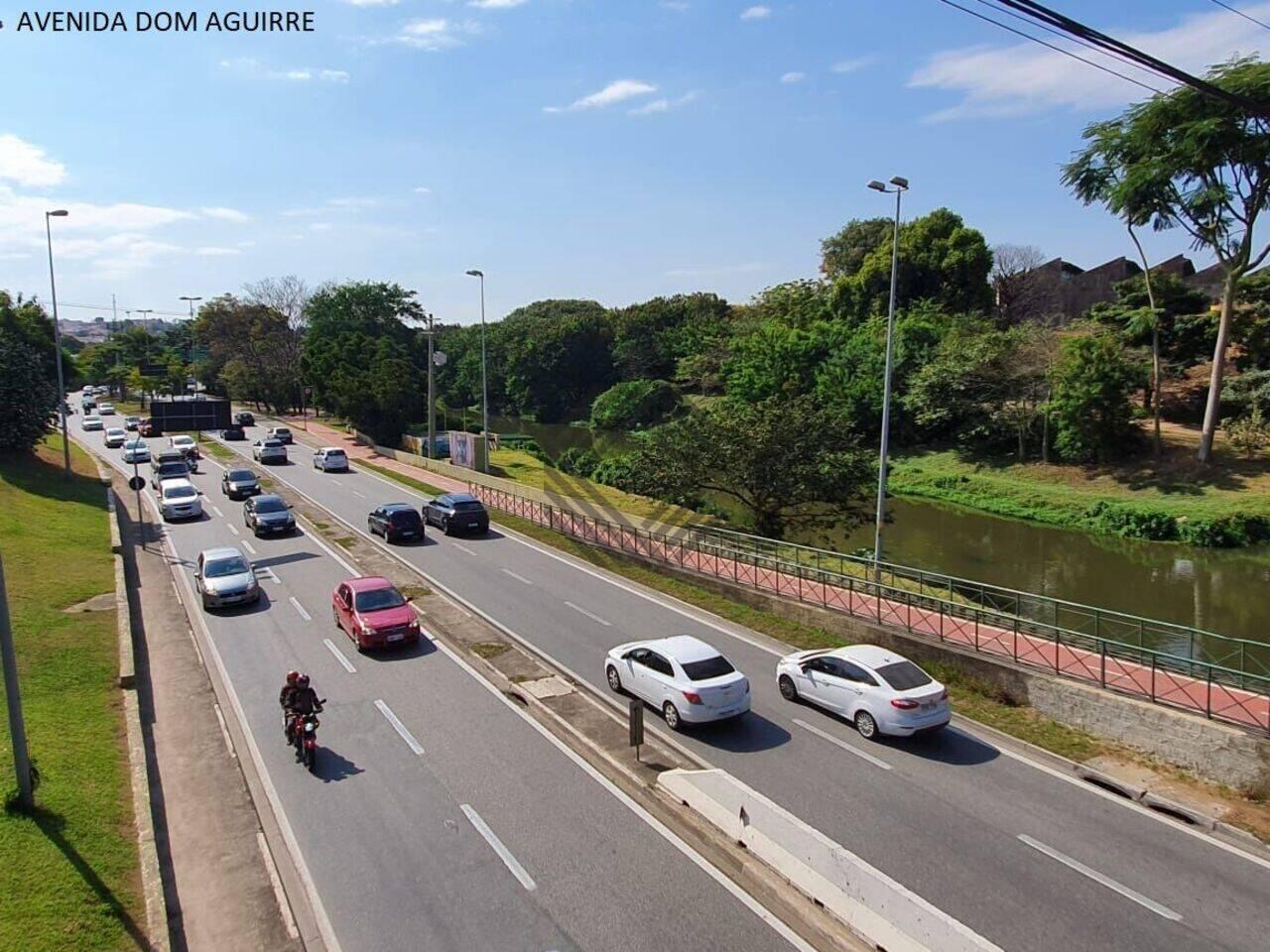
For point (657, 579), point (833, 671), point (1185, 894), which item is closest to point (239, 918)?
point (833, 671)

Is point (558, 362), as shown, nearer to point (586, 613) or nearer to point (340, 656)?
point (586, 613)

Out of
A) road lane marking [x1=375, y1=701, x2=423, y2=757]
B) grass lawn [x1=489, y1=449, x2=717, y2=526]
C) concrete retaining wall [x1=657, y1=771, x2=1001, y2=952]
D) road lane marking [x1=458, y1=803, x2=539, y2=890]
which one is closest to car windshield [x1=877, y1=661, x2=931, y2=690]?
concrete retaining wall [x1=657, y1=771, x2=1001, y2=952]

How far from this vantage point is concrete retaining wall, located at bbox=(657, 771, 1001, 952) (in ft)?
27.7

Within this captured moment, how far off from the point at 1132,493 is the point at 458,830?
155 ft

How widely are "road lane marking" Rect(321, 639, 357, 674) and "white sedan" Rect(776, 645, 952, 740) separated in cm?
957

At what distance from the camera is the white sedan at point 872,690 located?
14.7 meters

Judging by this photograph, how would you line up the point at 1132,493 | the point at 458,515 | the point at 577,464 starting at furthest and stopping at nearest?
1. the point at 577,464
2. the point at 1132,493
3. the point at 458,515

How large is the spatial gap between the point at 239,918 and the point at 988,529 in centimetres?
4495

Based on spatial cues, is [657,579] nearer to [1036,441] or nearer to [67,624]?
[67,624]

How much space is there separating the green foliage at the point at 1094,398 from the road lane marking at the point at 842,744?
42861mm

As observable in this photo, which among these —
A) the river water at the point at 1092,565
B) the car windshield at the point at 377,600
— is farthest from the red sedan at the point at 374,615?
the river water at the point at 1092,565

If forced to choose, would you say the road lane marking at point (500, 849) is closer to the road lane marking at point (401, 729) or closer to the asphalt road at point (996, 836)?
the road lane marking at point (401, 729)

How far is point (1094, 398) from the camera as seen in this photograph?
5016 cm

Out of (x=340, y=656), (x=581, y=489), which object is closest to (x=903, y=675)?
(x=340, y=656)
